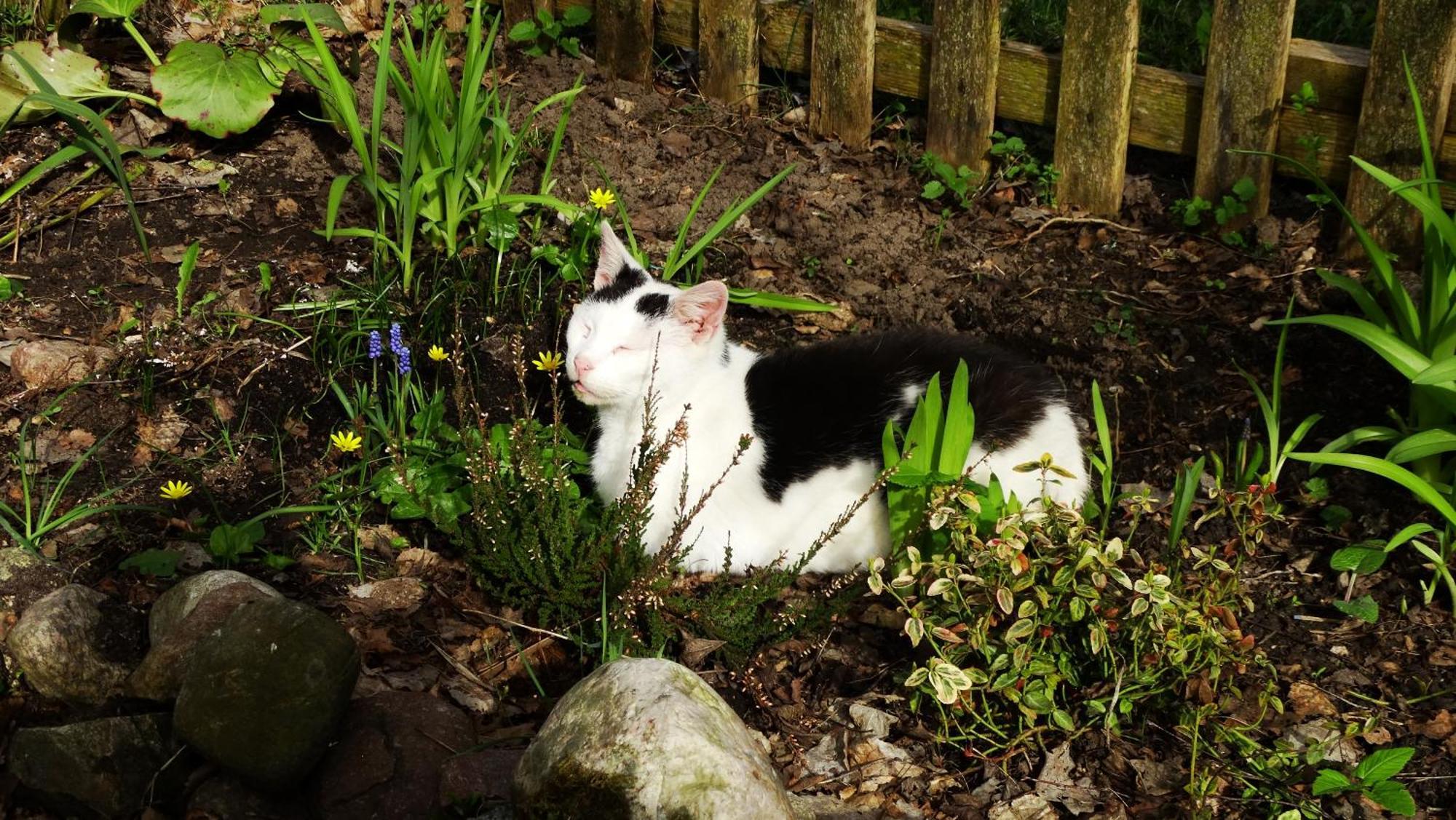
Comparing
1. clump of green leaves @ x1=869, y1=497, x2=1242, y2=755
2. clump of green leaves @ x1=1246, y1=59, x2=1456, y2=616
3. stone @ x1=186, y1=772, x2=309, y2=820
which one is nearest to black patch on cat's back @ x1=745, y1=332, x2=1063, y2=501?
clump of green leaves @ x1=869, y1=497, x2=1242, y2=755

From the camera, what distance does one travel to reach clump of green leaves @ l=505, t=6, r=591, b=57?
5.41 m

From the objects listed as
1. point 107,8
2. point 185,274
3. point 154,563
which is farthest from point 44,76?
point 154,563

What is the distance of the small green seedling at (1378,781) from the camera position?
249 cm

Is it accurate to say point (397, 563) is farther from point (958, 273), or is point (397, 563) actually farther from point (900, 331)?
point (958, 273)

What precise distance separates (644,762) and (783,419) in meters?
1.35

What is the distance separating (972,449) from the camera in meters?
3.40

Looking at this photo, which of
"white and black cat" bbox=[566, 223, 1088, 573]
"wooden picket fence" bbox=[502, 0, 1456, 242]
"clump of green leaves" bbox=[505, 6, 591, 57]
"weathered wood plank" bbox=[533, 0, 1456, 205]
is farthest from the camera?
"clump of green leaves" bbox=[505, 6, 591, 57]

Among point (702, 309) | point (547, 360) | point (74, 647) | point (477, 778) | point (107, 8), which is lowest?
point (477, 778)

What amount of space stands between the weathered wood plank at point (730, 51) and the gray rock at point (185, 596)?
119 inches

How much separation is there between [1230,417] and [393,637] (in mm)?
2585

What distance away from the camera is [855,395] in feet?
11.5

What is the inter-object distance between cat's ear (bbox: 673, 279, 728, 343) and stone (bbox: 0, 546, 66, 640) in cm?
A: 170

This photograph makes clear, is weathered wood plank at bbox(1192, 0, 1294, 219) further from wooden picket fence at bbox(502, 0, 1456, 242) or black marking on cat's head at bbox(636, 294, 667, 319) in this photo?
black marking on cat's head at bbox(636, 294, 667, 319)

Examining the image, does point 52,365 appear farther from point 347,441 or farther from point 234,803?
point 234,803
